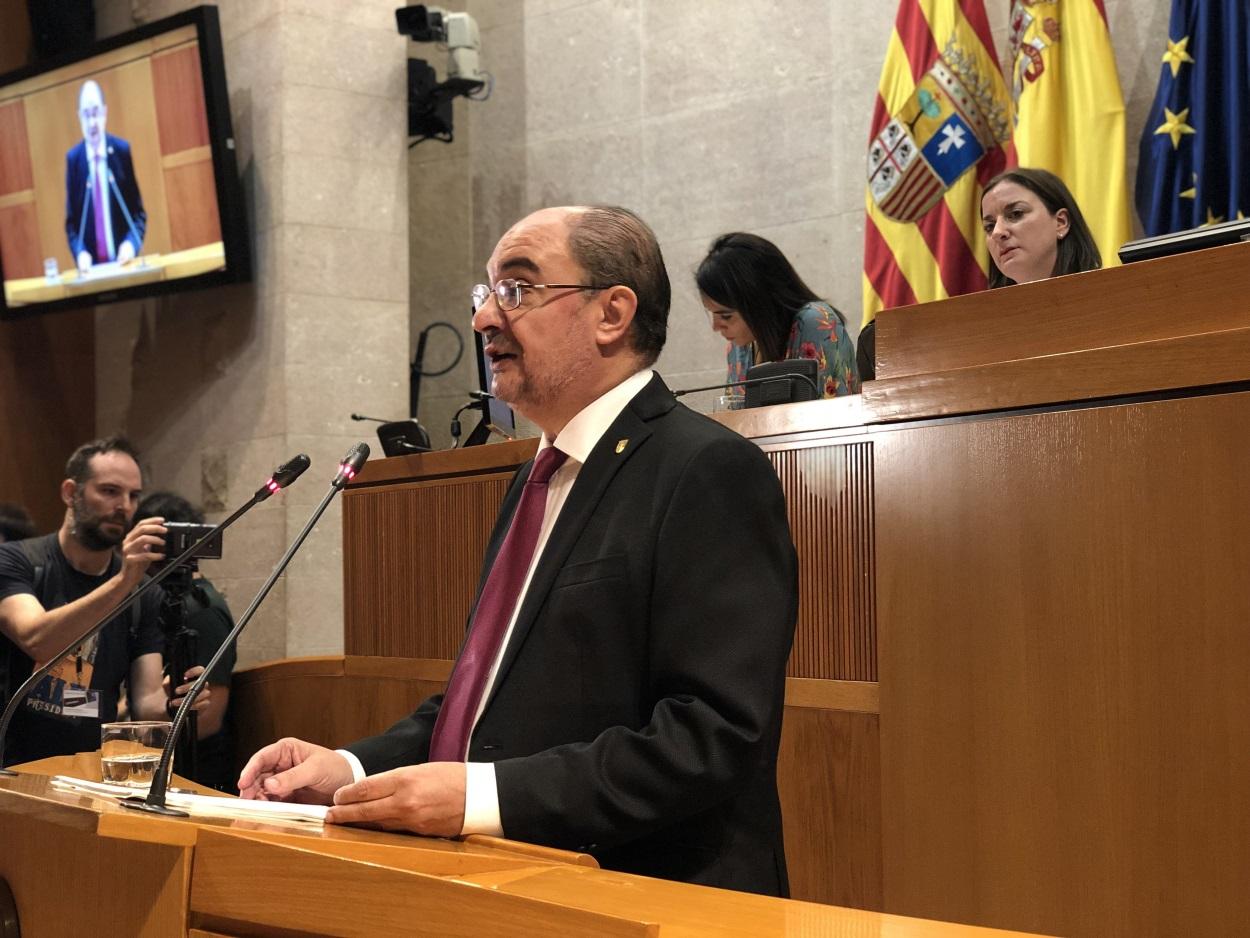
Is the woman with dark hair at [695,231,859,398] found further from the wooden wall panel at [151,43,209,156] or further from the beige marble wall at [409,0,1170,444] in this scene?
the wooden wall panel at [151,43,209,156]

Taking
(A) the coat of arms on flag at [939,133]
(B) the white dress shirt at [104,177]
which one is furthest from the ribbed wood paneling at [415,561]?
(B) the white dress shirt at [104,177]

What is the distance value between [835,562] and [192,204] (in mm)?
4293

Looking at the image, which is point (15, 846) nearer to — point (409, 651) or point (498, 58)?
point (409, 651)

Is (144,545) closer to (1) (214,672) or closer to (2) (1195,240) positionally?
(1) (214,672)

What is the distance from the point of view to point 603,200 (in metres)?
6.22

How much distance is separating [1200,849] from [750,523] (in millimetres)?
676

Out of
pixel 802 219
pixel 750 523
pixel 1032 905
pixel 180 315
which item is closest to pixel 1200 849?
pixel 1032 905

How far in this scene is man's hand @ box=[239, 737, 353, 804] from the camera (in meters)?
1.65

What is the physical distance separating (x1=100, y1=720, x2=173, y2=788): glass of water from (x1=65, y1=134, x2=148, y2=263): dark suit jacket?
4509 millimetres

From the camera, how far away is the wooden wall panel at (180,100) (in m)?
5.86

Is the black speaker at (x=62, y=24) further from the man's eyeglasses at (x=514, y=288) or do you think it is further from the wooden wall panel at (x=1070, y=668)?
the wooden wall panel at (x=1070, y=668)

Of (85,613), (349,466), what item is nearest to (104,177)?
(85,613)

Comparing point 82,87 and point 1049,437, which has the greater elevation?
point 82,87

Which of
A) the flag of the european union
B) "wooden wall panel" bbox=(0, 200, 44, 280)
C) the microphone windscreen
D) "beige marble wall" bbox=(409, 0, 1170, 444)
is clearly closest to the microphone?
the microphone windscreen
